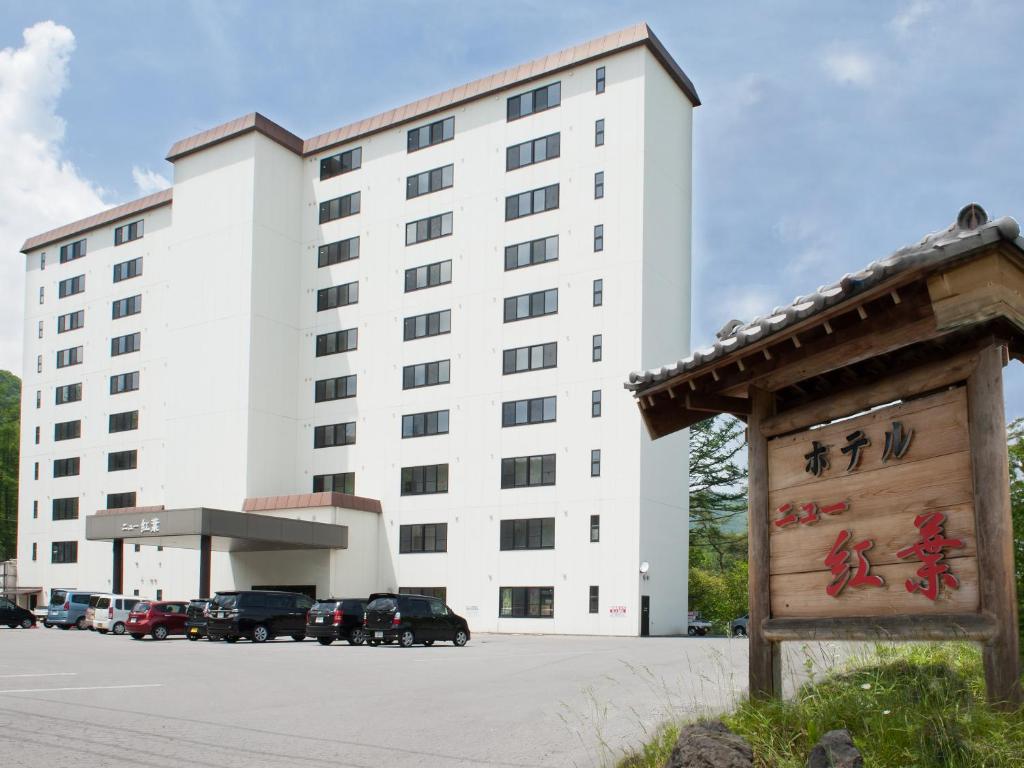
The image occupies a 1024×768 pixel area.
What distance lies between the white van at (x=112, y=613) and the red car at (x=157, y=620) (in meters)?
5.34

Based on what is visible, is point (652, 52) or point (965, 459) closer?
point (965, 459)

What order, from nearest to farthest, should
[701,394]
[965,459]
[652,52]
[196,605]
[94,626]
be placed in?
[965,459]
[701,394]
[196,605]
[94,626]
[652,52]

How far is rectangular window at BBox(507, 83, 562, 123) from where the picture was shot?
48000mm

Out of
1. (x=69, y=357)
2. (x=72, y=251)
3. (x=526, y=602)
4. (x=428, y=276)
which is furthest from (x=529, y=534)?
(x=72, y=251)

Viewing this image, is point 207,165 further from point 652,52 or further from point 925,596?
point 925,596

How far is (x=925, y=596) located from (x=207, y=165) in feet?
179

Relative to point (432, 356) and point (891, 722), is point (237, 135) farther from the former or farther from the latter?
point (891, 722)

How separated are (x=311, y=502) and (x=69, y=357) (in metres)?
28.3

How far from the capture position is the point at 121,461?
62156mm

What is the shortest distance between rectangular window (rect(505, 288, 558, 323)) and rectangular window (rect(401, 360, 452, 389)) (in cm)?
403

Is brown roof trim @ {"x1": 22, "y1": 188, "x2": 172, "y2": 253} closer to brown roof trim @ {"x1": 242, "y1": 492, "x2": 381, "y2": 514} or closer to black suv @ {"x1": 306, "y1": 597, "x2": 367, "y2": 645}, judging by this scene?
brown roof trim @ {"x1": 242, "y1": 492, "x2": 381, "y2": 514}

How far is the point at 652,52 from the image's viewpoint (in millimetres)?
46125

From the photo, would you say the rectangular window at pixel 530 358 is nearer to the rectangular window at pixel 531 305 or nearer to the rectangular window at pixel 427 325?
the rectangular window at pixel 531 305

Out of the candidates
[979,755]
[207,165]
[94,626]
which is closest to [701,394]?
[979,755]
